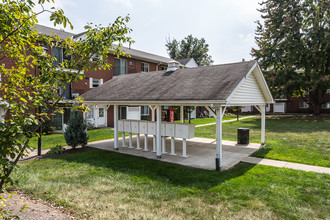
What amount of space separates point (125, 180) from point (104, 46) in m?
4.99

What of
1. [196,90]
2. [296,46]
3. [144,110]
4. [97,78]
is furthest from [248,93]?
[296,46]

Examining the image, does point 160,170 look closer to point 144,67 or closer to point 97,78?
point 97,78

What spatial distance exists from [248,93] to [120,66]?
17815 millimetres

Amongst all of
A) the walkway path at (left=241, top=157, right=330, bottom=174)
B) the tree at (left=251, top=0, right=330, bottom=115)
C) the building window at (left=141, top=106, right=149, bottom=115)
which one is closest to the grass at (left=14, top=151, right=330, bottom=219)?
the walkway path at (left=241, top=157, right=330, bottom=174)

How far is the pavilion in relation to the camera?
827 cm

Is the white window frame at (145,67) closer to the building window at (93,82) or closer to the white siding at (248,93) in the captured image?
the building window at (93,82)

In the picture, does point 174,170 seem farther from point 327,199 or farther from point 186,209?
point 327,199

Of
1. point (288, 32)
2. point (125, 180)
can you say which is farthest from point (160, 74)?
point (288, 32)

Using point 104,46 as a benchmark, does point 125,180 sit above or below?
below

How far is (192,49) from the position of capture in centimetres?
5384

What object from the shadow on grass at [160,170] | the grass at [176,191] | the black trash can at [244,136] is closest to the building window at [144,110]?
the black trash can at [244,136]

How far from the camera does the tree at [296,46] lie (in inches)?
1065

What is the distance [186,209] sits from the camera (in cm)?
522

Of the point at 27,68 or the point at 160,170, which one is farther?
the point at 160,170
